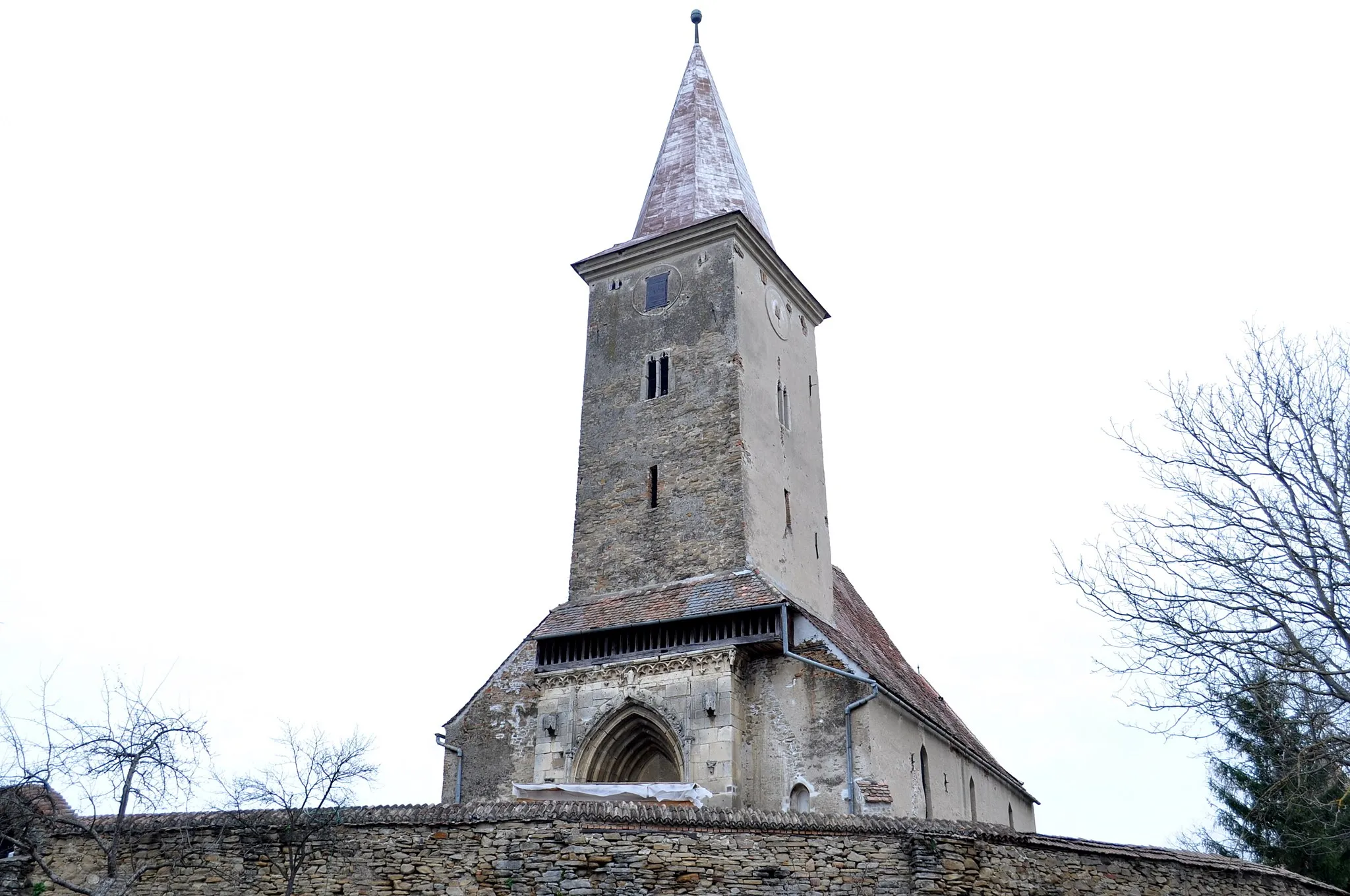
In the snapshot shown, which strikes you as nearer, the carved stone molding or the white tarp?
the white tarp

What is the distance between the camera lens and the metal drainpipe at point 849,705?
1858 cm

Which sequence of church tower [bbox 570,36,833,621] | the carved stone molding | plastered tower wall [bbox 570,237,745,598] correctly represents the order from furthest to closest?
1. church tower [bbox 570,36,833,621]
2. plastered tower wall [bbox 570,237,745,598]
3. the carved stone molding

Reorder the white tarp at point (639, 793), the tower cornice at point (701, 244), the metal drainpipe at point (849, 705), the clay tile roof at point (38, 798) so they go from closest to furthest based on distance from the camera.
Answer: the clay tile roof at point (38, 798) < the metal drainpipe at point (849, 705) < the white tarp at point (639, 793) < the tower cornice at point (701, 244)

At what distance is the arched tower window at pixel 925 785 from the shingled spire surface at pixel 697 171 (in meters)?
12.3

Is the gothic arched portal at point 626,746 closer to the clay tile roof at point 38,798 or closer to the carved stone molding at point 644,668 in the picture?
the carved stone molding at point 644,668

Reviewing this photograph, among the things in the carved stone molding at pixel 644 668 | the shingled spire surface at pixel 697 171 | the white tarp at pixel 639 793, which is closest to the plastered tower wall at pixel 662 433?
the shingled spire surface at pixel 697 171

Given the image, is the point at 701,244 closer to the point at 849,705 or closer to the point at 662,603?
the point at 662,603

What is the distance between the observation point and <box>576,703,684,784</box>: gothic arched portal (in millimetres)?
20453

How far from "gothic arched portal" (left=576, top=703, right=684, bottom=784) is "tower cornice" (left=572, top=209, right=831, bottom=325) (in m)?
11.0

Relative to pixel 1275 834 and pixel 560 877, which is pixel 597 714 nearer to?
pixel 560 877

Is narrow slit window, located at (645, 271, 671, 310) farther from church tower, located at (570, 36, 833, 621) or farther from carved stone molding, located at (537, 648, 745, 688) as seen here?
carved stone molding, located at (537, 648, 745, 688)

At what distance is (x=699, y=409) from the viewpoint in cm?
2388

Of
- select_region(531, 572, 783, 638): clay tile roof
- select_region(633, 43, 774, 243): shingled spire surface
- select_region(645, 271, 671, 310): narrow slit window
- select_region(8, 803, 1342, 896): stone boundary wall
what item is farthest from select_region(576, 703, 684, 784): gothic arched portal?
select_region(633, 43, 774, 243): shingled spire surface

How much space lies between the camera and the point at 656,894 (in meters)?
12.9
